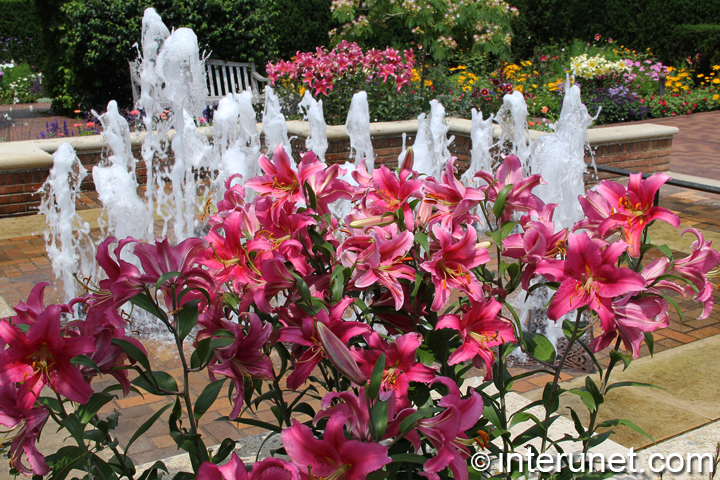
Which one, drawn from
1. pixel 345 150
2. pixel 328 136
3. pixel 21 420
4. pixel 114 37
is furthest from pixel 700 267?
pixel 114 37

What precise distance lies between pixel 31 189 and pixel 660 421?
5560 mm

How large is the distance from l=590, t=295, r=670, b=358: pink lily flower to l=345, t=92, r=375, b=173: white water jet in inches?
225

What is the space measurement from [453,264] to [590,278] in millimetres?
248

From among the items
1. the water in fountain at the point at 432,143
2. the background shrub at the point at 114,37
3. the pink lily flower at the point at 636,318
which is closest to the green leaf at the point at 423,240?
the pink lily flower at the point at 636,318

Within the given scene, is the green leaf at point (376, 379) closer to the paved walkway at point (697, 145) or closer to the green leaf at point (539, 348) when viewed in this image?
the green leaf at point (539, 348)

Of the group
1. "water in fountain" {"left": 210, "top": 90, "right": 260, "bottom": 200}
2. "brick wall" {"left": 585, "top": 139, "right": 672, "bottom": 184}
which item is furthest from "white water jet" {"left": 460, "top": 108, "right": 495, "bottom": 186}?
"water in fountain" {"left": 210, "top": 90, "right": 260, "bottom": 200}

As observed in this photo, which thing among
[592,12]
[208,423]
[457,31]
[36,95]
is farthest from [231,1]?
[208,423]

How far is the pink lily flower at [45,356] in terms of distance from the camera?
1127 mm

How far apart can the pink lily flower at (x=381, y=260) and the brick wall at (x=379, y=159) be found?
5.72m

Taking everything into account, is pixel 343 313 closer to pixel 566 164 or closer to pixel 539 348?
pixel 539 348

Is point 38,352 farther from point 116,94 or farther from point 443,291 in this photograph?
point 116,94

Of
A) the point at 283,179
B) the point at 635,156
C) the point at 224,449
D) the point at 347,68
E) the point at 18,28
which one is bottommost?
the point at 635,156

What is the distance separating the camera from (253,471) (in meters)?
1.09

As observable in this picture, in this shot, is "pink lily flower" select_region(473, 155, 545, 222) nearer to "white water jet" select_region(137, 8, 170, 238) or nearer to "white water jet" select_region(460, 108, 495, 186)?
"white water jet" select_region(137, 8, 170, 238)
